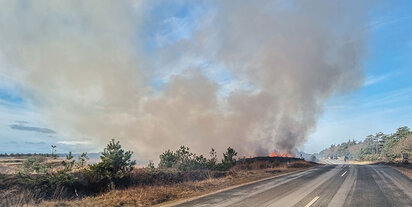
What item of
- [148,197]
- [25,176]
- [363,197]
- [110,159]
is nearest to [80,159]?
[110,159]

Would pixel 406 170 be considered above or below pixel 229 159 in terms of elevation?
below

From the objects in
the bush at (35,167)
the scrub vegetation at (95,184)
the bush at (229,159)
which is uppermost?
the bush at (229,159)

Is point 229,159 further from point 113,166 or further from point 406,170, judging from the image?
point 406,170

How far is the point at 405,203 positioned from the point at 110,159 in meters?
12.6

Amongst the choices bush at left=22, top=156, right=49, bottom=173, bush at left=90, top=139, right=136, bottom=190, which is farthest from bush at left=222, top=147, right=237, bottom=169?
bush at left=22, top=156, right=49, bottom=173

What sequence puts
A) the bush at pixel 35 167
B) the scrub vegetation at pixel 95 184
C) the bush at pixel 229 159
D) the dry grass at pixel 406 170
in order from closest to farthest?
the scrub vegetation at pixel 95 184 → the bush at pixel 35 167 → the dry grass at pixel 406 170 → the bush at pixel 229 159

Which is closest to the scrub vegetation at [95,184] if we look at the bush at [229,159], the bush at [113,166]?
the bush at [113,166]

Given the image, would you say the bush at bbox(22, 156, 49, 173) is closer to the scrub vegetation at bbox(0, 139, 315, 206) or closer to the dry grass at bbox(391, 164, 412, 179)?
the scrub vegetation at bbox(0, 139, 315, 206)

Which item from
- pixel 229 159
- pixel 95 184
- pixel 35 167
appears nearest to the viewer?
pixel 95 184

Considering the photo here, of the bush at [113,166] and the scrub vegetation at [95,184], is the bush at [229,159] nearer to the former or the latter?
the scrub vegetation at [95,184]

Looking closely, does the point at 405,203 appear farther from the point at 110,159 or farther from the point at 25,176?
the point at 25,176

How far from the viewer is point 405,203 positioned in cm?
886

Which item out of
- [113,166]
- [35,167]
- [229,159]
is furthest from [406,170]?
[35,167]

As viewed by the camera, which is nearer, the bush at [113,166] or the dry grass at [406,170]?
the bush at [113,166]
